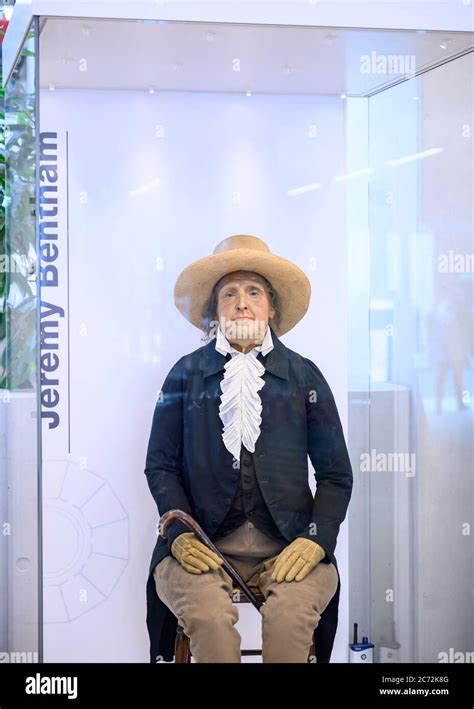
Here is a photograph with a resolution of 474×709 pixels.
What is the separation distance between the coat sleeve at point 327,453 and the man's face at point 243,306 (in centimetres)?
22

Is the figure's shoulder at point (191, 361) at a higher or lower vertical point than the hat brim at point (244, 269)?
lower

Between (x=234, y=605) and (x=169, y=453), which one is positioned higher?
(x=169, y=453)

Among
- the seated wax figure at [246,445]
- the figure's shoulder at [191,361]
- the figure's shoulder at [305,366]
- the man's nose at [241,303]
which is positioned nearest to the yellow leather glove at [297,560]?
the seated wax figure at [246,445]

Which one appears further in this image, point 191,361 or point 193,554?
point 191,361

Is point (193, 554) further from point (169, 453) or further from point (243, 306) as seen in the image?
point (243, 306)

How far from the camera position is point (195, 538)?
99.0 inches

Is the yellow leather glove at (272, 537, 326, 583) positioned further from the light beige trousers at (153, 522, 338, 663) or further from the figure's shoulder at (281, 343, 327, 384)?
the figure's shoulder at (281, 343, 327, 384)

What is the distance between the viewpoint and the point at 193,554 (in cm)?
248

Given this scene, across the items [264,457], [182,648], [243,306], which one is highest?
[243,306]

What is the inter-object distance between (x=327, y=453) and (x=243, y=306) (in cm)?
53

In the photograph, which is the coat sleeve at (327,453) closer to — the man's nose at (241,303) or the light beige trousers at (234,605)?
the light beige trousers at (234,605)

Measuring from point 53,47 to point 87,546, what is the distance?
1538mm

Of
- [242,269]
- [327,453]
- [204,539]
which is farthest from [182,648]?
[242,269]

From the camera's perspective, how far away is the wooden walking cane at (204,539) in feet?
8.14
